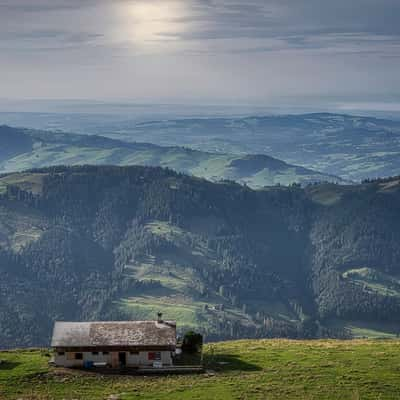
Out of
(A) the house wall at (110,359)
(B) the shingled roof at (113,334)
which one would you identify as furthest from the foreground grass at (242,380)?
(B) the shingled roof at (113,334)

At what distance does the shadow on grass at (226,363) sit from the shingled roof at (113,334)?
238 inches

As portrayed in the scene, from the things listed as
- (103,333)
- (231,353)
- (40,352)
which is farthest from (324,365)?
(40,352)

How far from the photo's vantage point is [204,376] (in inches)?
3135

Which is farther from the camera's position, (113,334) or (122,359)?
(113,334)

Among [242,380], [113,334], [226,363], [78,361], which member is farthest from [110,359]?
[242,380]

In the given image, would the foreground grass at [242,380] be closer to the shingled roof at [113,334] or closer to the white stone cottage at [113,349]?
the white stone cottage at [113,349]

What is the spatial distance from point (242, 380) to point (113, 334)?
18.7m

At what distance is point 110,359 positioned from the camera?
83562 mm

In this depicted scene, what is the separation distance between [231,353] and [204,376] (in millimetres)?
16144

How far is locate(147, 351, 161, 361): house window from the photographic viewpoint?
83.9m

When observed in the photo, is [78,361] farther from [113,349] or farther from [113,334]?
[113,334]

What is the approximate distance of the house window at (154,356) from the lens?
83.9m

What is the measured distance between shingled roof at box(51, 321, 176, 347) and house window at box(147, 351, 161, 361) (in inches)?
Answer: 51.8

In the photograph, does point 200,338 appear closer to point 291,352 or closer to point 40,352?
point 291,352
